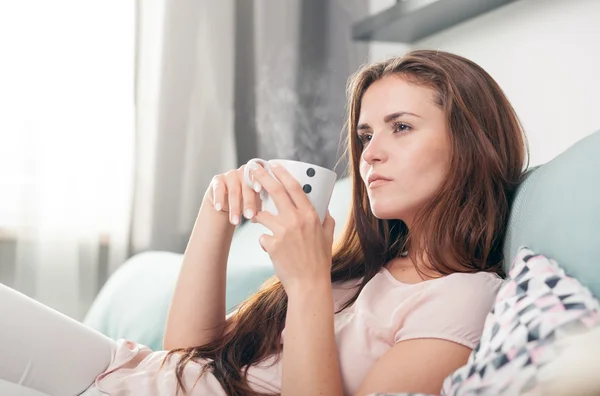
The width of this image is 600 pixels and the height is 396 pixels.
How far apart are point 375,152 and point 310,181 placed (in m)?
0.21

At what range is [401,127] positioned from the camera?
1170 millimetres

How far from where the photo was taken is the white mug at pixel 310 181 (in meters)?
0.98

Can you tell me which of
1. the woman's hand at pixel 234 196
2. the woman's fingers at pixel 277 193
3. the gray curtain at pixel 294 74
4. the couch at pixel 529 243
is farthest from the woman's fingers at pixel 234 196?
the gray curtain at pixel 294 74

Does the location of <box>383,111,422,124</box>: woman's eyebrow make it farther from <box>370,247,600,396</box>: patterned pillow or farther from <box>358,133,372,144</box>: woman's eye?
<box>370,247,600,396</box>: patterned pillow

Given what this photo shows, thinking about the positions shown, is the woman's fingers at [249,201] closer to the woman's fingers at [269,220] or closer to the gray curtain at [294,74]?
the woman's fingers at [269,220]

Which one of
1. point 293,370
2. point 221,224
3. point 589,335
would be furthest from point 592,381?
point 221,224

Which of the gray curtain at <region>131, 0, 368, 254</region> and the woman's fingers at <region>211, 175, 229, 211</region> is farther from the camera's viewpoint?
the gray curtain at <region>131, 0, 368, 254</region>

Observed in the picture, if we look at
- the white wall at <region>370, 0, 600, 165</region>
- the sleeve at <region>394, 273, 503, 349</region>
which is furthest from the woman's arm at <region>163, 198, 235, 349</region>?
the white wall at <region>370, 0, 600, 165</region>

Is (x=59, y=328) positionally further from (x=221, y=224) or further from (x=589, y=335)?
(x=589, y=335)

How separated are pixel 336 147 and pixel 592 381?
6.39 feet

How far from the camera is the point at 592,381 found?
0.59m

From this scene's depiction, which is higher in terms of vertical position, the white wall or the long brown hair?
the white wall

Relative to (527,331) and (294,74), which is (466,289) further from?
(294,74)

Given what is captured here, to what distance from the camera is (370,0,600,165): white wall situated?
4.90 feet
